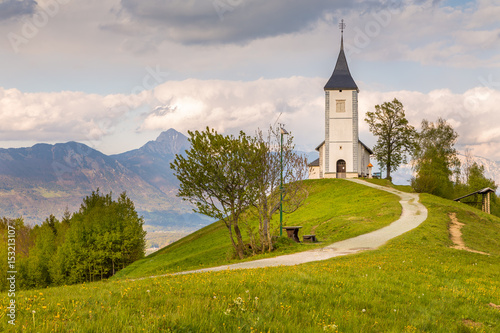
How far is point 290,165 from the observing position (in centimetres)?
2967

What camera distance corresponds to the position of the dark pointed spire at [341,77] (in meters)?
78.8

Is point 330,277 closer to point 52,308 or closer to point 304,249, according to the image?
point 52,308

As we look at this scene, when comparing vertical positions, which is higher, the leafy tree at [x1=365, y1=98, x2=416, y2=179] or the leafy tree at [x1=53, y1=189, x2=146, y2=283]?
the leafy tree at [x1=365, y1=98, x2=416, y2=179]

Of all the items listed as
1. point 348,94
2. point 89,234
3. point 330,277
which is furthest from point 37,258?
point 330,277

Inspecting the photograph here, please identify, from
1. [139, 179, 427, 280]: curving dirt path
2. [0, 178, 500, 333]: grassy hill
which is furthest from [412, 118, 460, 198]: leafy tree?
[0, 178, 500, 333]: grassy hill

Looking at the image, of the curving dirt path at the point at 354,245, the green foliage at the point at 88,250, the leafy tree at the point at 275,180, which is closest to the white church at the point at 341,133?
the curving dirt path at the point at 354,245

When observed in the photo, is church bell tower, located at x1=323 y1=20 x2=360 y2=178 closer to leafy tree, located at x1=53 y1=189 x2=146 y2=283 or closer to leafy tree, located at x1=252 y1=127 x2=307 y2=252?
leafy tree, located at x1=53 y1=189 x2=146 y2=283

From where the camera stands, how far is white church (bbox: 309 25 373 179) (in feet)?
253

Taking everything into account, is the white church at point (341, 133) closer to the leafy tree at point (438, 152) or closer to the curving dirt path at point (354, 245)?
the leafy tree at point (438, 152)

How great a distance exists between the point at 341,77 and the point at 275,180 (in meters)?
57.5

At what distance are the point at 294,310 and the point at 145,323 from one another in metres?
3.01

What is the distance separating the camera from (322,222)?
43.0 meters

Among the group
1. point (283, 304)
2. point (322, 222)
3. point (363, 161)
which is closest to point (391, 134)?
point (363, 161)

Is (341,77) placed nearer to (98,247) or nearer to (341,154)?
(341,154)
